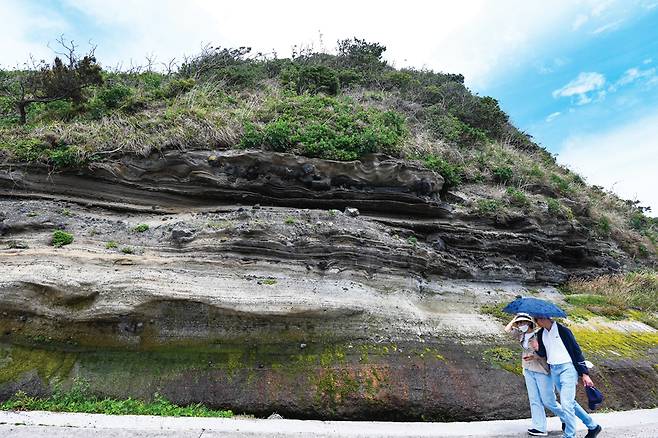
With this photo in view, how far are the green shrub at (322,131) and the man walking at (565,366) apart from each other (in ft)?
20.4

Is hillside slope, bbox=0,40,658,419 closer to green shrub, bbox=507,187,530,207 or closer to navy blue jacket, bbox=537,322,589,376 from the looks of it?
green shrub, bbox=507,187,530,207

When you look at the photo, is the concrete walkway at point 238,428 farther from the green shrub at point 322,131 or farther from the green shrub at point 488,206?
the green shrub at point 322,131

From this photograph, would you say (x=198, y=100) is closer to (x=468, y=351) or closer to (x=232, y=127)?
(x=232, y=127)

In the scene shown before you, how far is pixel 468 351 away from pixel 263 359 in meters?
3.80

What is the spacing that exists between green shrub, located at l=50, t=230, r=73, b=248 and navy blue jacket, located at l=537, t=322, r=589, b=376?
800cm

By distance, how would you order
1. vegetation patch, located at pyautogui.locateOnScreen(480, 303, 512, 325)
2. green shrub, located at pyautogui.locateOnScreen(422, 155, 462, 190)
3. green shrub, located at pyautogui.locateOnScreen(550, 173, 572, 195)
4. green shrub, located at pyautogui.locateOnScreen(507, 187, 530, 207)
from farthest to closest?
1. green shrub, located at pyautogui.locateOnScreen(550, 173, 572, 195)
2. green shrub, located at pyautogui.locateOnScreen(507, 187, 530, 207)
3. green shrub, located at pyautogui.locateOnScreen(422, 155, 462, 190)
4. vegetation patch, located at pyautogui.locateOnScreen(480, 303, 512, 325)

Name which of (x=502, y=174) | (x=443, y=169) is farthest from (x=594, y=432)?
(x=502, y=174)

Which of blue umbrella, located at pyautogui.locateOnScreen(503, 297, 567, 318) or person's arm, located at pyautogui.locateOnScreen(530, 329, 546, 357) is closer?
blue umbrella, located at pyautogui.locateOnScreen(503, 297, 567, 318)

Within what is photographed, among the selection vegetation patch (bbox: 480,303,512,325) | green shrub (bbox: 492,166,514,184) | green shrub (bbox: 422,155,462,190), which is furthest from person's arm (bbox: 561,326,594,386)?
green shrub (bbox: 492,166,514,184)

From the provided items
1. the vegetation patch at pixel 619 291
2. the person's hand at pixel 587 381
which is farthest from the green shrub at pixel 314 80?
the person's hand at pixel 587 381

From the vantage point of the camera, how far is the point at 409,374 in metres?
7.32

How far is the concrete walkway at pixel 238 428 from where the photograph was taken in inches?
204

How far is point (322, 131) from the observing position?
35.7 feet

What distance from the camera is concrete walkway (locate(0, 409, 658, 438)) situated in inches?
204
